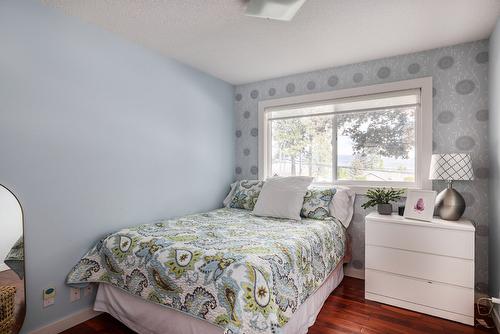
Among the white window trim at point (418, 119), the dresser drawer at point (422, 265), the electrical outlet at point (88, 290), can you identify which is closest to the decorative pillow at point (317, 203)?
the white window trim at point (418, 119)

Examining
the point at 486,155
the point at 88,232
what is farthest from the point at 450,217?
the point at 88,232

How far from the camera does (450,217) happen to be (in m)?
2.27

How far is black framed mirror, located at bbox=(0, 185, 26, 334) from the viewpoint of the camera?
66.9 inches

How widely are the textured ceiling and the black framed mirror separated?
4.68 feet

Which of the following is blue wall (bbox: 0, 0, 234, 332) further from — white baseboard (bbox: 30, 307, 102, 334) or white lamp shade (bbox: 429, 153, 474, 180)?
white lamp shade (bbox: 429, 153, 474, 180)

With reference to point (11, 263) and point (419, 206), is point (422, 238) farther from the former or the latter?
point (11, 263)

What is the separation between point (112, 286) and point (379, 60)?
127 inches

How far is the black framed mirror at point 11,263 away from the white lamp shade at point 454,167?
10.2ft

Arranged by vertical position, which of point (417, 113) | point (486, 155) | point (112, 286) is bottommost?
point (112, 286)

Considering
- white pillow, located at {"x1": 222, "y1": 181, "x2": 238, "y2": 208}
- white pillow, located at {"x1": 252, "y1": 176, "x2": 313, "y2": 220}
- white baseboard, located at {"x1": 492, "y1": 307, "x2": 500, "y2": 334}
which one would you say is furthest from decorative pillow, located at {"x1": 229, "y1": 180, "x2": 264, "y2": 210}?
white baseboard, located at {"x1": 492, "y1": 307, "x2": 500, "y2": 334}

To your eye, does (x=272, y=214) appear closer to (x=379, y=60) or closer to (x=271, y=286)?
(x=271, y=286)

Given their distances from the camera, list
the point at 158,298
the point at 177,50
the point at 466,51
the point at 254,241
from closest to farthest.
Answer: the point at 158,298, the point at 254,241, the point at 466,51, the point at 177,50

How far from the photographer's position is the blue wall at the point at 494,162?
2021 millimetres

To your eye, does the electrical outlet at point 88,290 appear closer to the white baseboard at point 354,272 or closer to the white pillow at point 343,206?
the white pillow at point 343,206
